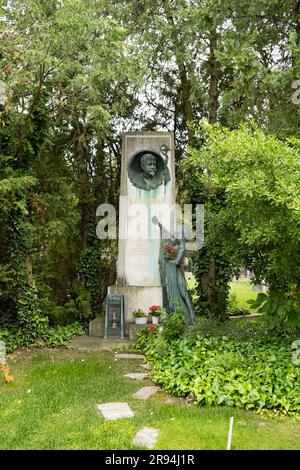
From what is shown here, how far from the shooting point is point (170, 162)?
10.0m

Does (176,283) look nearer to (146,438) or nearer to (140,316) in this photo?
(140,316)

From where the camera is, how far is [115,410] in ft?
16.3

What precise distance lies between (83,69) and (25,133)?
188 centimetres

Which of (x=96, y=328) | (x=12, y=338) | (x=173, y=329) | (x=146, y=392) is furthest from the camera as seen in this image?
(x=96, y=328)

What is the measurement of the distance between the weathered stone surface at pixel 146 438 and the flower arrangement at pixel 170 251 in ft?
15.5

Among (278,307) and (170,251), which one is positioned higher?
(170,251)

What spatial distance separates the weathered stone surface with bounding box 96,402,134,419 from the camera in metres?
4.79

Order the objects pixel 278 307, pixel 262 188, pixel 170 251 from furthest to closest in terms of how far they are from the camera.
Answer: pixel 170 251, pixel 278 307, pixel 262 188

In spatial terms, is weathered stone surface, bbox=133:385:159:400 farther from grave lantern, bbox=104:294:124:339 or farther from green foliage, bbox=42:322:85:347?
green foliage, bbox=42:322:85:347

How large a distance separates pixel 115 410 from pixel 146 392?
29.9 inches

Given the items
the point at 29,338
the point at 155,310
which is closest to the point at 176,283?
the point at 155,310
